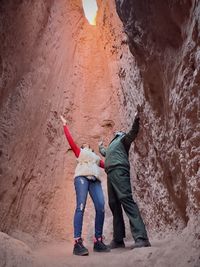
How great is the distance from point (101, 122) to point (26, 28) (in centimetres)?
257

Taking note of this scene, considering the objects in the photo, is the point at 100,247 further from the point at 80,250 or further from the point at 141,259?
the point at 141,259

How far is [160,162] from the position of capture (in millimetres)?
4578

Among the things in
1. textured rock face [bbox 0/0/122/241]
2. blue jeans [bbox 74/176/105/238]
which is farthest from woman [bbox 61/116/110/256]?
textured rock face [bbox 0/0/122/241]

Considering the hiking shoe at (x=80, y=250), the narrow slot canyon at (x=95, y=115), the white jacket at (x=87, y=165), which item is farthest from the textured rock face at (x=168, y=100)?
the hiking shoe at (x=80, y=250)

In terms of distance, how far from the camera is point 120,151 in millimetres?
4453

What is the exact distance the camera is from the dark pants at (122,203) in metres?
3.89

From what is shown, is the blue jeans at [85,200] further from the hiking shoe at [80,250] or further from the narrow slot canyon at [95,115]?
the narrow slot canyon at [95,115]

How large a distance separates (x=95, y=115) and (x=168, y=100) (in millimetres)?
4503

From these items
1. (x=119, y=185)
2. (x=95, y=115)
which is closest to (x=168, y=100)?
(x=119, y=185)

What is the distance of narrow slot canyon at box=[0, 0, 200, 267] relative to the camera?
3.31m

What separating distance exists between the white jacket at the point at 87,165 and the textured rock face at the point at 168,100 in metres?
0.76

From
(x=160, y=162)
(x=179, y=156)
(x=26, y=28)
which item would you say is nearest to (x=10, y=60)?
(x=26, y=28)

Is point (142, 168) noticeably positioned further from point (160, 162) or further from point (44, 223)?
point (44, 223)

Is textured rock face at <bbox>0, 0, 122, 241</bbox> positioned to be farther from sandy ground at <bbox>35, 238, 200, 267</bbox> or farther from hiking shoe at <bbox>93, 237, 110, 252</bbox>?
sandy ground at <bbox>35, 238, 200, 267</bbox>
